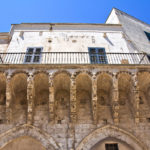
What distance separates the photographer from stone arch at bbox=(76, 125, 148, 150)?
8070 millimetres

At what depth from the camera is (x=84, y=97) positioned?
31.9 feet

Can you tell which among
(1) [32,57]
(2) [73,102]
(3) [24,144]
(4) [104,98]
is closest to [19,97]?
(3) [24,144]

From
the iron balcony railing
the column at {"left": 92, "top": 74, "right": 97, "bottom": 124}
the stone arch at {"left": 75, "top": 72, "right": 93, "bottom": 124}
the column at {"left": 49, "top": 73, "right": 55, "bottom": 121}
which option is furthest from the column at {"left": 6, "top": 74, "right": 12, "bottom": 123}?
the column at {"left": 92, "top": 74, "right": 97, "bottom": 124}

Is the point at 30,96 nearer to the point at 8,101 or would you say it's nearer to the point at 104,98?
the point at 8,101

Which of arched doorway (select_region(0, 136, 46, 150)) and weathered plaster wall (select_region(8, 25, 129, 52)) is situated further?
weathered plaster wall (select_region(8, 25, 129, 52))

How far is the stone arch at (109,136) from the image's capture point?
26.5 ft

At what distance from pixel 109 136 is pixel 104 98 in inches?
75.4

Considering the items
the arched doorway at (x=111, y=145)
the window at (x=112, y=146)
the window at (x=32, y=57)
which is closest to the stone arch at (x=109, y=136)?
the arched doorway at (x=111, y=145)

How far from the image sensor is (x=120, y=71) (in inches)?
364

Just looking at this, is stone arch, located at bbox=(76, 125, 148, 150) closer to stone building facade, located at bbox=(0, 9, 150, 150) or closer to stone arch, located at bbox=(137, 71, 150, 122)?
stone building facade, located at bbox=(0, 9, 150, 150)

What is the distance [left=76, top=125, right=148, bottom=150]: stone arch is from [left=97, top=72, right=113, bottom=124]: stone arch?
42 cm

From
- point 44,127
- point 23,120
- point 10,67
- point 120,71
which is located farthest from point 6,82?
point 120,71

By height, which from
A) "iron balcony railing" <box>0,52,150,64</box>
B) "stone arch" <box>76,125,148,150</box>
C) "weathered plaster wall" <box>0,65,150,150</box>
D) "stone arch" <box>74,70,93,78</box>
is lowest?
"stone arch" <box>76,125,148,150</box>

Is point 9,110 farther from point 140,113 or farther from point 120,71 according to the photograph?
point 140,113
